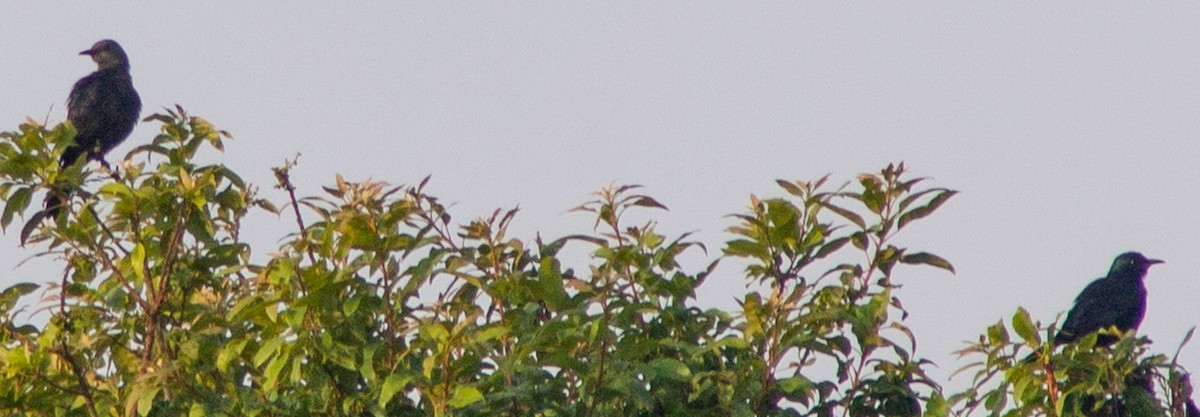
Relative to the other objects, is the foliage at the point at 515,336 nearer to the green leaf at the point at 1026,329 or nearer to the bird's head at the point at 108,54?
the green leaf at the point at 1026,329

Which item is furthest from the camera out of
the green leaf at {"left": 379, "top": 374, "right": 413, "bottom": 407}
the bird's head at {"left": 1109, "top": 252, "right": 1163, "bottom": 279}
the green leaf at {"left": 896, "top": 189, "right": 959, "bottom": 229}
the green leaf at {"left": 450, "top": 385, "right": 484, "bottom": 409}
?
the bird's head at {"left": 1109, "top": 252, "right": 1163, "bottom": 279}

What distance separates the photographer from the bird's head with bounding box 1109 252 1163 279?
10.7 metres

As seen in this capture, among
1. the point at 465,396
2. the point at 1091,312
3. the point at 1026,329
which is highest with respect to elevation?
the point at 1091,312

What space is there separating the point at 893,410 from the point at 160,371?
2.28 metres

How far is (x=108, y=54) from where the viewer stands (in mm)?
12383

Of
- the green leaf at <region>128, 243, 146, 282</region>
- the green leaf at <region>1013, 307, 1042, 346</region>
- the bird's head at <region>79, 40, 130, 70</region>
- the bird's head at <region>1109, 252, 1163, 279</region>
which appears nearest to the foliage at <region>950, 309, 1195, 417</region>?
the green leaf at <region>1013, 307, 1042, 346</region>

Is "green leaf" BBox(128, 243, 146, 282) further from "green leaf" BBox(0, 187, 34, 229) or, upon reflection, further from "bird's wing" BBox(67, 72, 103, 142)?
"bird's wing" BBox(67, 72, 103, 142)

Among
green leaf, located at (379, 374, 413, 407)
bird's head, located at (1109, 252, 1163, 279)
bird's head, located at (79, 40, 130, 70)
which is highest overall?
bird's head, located at (79, 40, 130, 70)

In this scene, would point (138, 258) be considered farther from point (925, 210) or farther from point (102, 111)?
point (102, 111)

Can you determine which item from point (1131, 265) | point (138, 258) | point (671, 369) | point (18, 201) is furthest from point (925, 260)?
point (1131, 265)

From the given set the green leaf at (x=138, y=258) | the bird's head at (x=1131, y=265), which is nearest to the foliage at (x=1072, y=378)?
the green leaf at (x=138, y=258)

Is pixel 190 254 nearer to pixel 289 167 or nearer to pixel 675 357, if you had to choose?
pixel 289 167

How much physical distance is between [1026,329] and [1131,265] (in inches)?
258

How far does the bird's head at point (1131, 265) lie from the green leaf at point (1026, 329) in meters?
6.18
